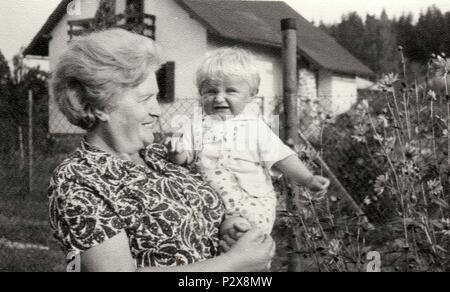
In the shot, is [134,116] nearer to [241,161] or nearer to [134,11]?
→ [241,161]

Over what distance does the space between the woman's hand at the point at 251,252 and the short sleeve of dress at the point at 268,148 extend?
0.35 m

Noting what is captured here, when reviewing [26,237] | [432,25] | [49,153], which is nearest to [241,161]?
[26,237]

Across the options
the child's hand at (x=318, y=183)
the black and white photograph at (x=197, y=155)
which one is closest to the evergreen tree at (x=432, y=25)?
the black and white photograph at (x=197, y=155)

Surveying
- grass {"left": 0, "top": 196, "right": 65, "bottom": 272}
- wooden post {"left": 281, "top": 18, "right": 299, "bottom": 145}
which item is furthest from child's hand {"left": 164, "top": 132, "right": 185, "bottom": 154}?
grass {"left": 0, "top": 196, "right": 65, "bottom": 272}

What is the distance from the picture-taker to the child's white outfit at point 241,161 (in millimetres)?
1489

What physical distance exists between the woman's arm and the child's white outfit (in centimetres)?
17

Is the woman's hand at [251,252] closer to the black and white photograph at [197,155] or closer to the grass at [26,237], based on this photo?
the black and white photograph at [197,155]

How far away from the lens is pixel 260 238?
4.26 feet

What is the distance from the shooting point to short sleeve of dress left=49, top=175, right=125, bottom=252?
1087 millimetres

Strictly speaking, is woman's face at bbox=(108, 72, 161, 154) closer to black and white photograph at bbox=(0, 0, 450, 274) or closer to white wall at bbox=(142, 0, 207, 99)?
black and white photograph at bbox=(0, 0, 450, 274)

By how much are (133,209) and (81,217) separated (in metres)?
0.10

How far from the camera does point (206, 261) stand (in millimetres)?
1166

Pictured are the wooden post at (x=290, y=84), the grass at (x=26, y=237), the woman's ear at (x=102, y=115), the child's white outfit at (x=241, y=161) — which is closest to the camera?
the woman's ear at (x=102, y=115)
